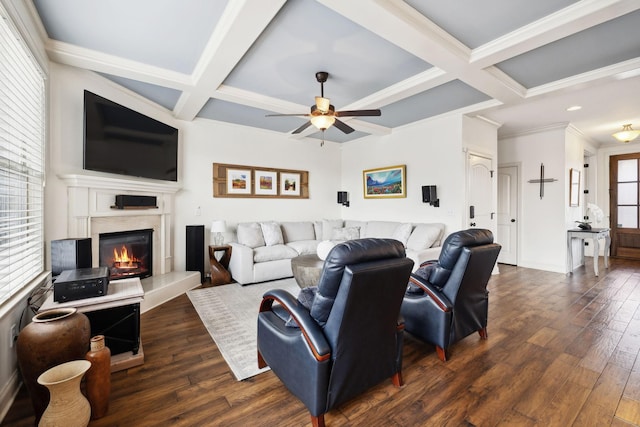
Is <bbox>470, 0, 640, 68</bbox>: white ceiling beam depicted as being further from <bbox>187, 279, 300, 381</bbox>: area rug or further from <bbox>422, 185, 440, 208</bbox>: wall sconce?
<bbox>187, 279, 300, 381</bbox>: area rug

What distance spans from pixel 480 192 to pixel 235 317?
436 centimetres

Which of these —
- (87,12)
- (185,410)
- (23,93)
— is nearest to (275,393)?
(185,410)

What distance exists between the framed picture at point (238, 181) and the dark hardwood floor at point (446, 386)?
107 inches

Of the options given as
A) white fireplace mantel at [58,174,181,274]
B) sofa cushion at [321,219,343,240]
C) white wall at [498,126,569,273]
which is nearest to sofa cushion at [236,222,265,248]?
white fireplace mantel at [58,174,181,274]

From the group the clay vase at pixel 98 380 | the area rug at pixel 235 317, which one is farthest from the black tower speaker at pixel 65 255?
the area rug at pixel 235 317

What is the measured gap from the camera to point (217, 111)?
4531mm

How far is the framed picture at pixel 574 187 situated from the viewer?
543 centimetres

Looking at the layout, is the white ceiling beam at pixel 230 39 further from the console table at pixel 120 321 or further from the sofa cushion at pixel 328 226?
the sofa cushion at pixel 328 226

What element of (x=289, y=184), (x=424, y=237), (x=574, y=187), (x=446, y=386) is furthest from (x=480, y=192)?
(x=446, y=386)

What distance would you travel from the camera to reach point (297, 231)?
5.61 meters

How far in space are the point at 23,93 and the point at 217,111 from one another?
252cm

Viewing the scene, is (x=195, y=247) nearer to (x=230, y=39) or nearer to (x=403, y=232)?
(x=230, y=39)

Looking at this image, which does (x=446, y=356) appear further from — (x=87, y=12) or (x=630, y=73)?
(x=87, y=12)

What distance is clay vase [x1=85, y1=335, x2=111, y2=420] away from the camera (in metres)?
1.63
